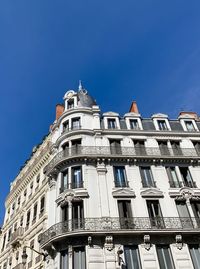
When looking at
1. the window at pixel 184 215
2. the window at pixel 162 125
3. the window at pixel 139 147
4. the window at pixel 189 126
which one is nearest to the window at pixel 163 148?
the window at pixel 139 147

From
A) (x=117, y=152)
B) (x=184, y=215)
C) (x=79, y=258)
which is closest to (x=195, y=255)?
(x=184, y=215)

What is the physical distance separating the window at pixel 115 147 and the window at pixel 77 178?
3116 millimetres

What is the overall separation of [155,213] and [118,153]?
5.31 m

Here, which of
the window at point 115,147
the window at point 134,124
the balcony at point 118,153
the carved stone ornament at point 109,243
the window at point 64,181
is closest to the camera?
the carved stone ornament at point 109,243

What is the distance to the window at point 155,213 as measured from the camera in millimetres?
17031

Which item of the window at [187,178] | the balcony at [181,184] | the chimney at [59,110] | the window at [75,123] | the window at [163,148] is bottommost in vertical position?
the balcony at [181,184]

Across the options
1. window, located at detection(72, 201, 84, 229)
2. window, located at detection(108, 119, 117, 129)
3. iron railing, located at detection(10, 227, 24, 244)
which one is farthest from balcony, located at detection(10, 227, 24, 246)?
window, located at detection(108, 119, 117, 129)

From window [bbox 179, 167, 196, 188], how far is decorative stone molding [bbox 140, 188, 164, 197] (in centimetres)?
234

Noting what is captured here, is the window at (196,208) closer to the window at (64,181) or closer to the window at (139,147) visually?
the window at (139,147)

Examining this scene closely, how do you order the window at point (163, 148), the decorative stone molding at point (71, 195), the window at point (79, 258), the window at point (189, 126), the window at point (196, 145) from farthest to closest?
1. the window at point (189, 126)
2. the window at point (196, 145)
3. the window at point (163, 148)
4. the decorative stone molding at point (71, 195)
5. the window at point (79, 258)

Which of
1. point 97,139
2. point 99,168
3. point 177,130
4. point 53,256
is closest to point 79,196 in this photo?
point 99,168

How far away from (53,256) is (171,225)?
7.61 meters

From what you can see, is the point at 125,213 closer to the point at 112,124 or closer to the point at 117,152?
the point at 117,152

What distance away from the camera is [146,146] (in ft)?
71.7
